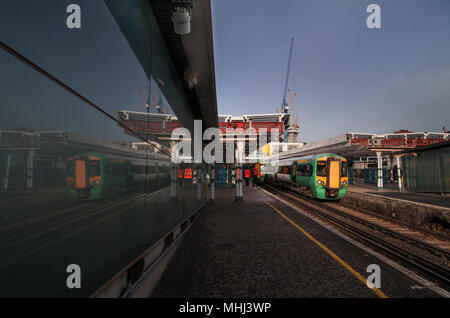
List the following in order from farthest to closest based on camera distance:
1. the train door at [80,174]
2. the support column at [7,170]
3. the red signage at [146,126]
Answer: the red signage at [146,126], the train door at [80,174], the support column at [7,170]

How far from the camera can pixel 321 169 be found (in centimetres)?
1348

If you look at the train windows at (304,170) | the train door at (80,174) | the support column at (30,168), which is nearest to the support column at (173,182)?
the train door at (80,174)

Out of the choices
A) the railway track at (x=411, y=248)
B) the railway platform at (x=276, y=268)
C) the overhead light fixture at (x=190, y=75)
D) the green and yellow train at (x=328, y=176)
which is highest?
the overhead light fixture at (x=190, y=75)

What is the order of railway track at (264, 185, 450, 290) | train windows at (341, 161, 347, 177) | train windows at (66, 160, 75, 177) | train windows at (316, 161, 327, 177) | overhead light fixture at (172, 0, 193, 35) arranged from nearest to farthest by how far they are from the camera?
1. train windows at (66, 160, 75, 177)
2. overhead light fixture at (172, 0, 193, 35)
3. railway track at (264, 185, 450, 290)
4. train windows at (341, 161, 347, 177)
5. train windows at (316, 161, 327, 177)

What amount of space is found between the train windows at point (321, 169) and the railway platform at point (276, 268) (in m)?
7.53

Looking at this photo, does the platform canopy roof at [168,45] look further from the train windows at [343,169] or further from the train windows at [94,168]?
the train windows at [343,169]

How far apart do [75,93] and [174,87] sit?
12.8 feet

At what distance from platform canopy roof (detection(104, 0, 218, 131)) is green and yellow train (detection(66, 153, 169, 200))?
1742 millimetres

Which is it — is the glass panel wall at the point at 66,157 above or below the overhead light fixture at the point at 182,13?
below

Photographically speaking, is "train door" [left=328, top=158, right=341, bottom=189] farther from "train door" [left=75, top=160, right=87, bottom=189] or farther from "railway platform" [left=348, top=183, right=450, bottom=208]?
"train door" [left=75, top=160, right=87, bottom=189]

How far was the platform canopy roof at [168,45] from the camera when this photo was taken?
3.23 m

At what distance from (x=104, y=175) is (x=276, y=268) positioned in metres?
3.46

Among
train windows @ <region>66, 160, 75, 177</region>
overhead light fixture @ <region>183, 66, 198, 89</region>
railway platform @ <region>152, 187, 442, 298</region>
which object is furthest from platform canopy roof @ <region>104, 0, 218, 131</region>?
railway platform @ <region>152, 187, 442, 298</region>

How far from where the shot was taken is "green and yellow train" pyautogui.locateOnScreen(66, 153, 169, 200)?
1.82m
